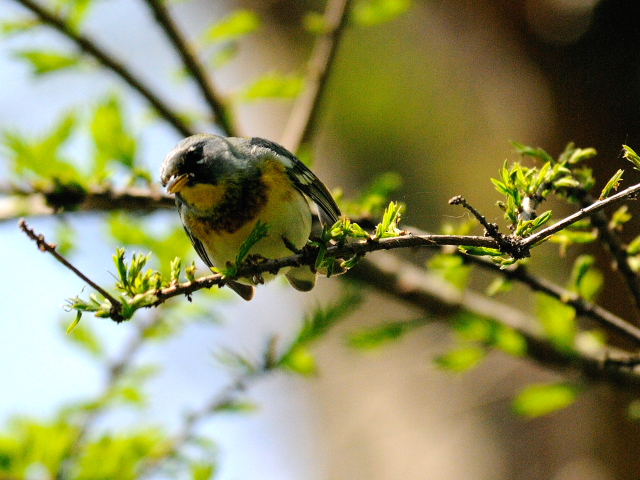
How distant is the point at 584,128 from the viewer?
376cm

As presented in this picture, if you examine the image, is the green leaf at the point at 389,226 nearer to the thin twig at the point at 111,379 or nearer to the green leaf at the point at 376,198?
the green leaf at the point at 376,198

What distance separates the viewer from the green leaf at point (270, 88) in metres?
2.49

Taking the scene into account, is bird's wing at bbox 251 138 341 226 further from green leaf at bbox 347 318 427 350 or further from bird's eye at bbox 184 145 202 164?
green leaf at bbox 347 318 427 350

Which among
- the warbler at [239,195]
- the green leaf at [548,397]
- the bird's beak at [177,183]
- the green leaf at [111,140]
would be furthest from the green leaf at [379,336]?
the green leaf at [111,140]

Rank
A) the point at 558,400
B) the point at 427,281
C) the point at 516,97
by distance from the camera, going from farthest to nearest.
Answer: the point at 516,97
the point at 427,281
the point at 558,400

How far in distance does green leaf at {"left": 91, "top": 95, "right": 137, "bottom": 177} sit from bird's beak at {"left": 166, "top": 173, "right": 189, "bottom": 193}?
0.23 metres

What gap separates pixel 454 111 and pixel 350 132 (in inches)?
30.9

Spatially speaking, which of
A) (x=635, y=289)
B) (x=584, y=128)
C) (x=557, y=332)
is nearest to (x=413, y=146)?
(x=584, y=128)

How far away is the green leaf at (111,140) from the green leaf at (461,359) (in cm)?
121

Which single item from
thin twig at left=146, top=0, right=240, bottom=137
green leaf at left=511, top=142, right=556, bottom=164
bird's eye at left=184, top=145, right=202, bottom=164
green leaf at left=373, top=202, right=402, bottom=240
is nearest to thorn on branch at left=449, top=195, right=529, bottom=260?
green leaf at left=373, top=202, right=402, bottom=240

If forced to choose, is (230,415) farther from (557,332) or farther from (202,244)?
(557,332)

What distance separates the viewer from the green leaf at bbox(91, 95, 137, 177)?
7.22 feet

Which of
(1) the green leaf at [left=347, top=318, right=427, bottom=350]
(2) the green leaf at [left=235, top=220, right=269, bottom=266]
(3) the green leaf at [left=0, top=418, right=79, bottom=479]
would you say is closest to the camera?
(2) the green leaf at [left=235, top=220, right=269, bottom=266]

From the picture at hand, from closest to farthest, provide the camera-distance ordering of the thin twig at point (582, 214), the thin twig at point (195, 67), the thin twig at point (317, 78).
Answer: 1. the thin twig at point (582, 214)
2. the thin twig at point (195, 67)
3. the thin twig at point (317, 78)
